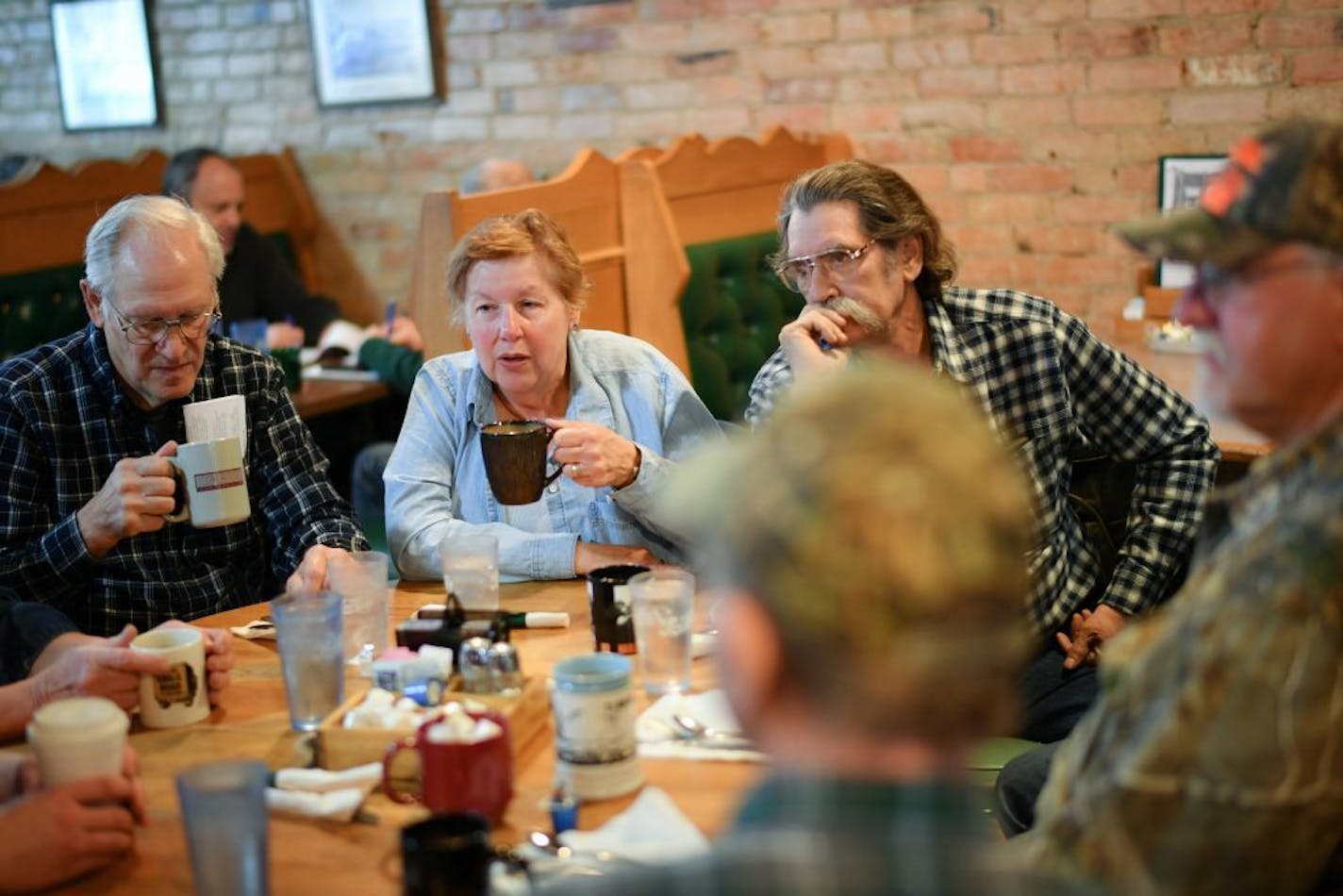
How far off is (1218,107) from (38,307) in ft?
12.4

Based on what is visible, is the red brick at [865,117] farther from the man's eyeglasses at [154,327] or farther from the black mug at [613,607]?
the black mug at [613,607]

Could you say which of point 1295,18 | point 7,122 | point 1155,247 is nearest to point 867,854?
point 1155,247

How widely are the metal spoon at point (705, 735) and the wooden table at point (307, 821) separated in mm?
43

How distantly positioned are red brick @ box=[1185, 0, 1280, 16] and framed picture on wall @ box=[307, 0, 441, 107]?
2.75 metres

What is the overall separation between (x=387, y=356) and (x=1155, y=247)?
3077 mm

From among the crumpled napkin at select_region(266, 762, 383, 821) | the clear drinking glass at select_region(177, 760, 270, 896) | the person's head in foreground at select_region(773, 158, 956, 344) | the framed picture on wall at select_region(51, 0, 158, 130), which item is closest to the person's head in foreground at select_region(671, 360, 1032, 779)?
the clear drinking glass at select_region(177, 760, 270, 896)

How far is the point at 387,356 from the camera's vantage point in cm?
425

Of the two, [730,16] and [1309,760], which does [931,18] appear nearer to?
[730,16]

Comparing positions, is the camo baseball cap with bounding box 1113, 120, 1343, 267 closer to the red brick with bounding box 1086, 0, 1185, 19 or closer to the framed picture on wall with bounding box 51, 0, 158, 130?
the red brick with bounding box 1086, 0, 1185, 19

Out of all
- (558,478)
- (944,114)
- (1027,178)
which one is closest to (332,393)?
(558,478)

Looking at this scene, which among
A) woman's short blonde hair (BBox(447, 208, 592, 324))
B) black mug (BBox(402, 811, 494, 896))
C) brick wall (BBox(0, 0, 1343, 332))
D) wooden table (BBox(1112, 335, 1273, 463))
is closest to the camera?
black mug (BBox(402, 811, 494, 896))

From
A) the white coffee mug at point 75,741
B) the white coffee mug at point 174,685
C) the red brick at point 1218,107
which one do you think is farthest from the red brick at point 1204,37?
the white coffee mug at point 75,741

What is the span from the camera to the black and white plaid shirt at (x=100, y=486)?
2393 mm

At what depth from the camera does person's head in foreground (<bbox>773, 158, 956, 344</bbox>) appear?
2.59 metres
